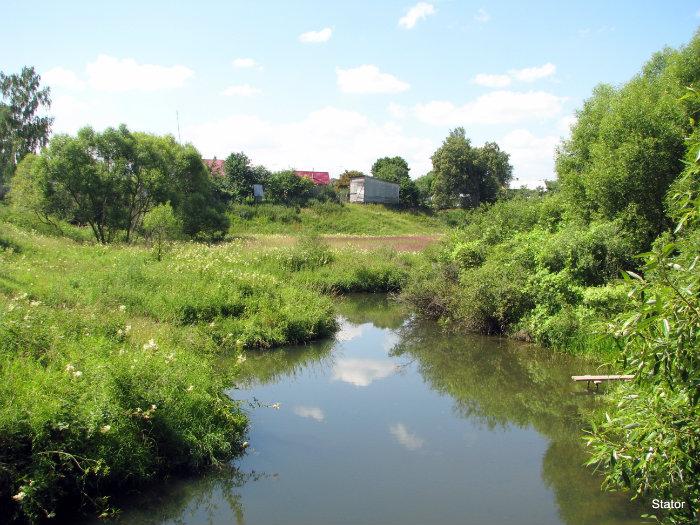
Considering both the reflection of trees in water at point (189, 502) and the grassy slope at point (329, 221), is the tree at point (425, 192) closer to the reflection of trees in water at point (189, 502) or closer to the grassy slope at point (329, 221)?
the grassy slope at point (329, 221)

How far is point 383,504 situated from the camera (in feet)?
25.3

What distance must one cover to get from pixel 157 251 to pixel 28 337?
42.8 feet

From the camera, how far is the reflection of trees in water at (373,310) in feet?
67.9

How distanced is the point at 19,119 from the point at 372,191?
3119 centimetres

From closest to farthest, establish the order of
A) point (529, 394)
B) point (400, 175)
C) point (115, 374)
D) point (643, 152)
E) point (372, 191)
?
point (115, 374) < point (529, 394) < point (643, 152) < point (372, 191) < point (400, 175)

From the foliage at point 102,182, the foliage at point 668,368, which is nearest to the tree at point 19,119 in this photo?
the foliage at point 102,182

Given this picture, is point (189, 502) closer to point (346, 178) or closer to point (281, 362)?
point (281, 362)

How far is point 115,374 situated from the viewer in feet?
24.6

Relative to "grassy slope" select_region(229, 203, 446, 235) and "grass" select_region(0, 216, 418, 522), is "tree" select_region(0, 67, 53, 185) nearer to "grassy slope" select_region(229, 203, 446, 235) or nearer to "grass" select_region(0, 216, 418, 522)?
"grassy slope" select_region(229, 203, 446, 235)

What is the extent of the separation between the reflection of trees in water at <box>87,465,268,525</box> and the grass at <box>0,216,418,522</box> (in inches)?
9.2

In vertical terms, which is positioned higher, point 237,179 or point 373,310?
point 237,179

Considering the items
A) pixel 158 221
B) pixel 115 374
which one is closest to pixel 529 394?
pixel 115 374

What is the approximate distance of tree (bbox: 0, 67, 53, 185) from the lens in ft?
141

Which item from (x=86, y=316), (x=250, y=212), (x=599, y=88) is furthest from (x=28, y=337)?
(x=250, y=212)
